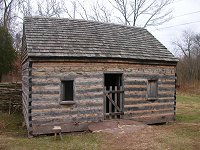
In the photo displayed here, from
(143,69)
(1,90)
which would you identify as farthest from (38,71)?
(1,90)

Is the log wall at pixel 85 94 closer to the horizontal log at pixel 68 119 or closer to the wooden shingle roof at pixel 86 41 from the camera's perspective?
the horizontal log at pixel 68 119

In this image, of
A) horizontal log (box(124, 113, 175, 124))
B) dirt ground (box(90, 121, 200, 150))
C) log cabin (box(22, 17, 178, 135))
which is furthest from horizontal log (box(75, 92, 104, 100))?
horizontal log (box(124, 113, 175, 124))

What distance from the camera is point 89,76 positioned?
1330 centimetres

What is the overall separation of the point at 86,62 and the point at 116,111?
2967 millimetres

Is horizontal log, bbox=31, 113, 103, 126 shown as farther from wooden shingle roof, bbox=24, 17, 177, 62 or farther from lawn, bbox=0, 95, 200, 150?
wooden shingle roof, bbox=24, 17, 177, 62

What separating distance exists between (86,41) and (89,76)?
1964mm

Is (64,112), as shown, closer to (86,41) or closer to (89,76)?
(89,76)

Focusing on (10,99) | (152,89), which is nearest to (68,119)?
(152,89)

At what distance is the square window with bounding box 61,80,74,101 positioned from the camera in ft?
42.3

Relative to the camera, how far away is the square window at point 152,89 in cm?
1525

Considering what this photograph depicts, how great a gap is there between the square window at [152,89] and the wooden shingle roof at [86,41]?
4.27ft

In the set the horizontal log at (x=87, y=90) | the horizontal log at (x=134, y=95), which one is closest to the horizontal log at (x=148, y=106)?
the horizontal log at (x=134, y=95)

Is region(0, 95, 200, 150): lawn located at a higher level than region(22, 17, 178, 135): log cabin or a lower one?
lower

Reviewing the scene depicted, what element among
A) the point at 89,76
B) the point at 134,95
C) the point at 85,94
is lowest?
the point at 134,95
